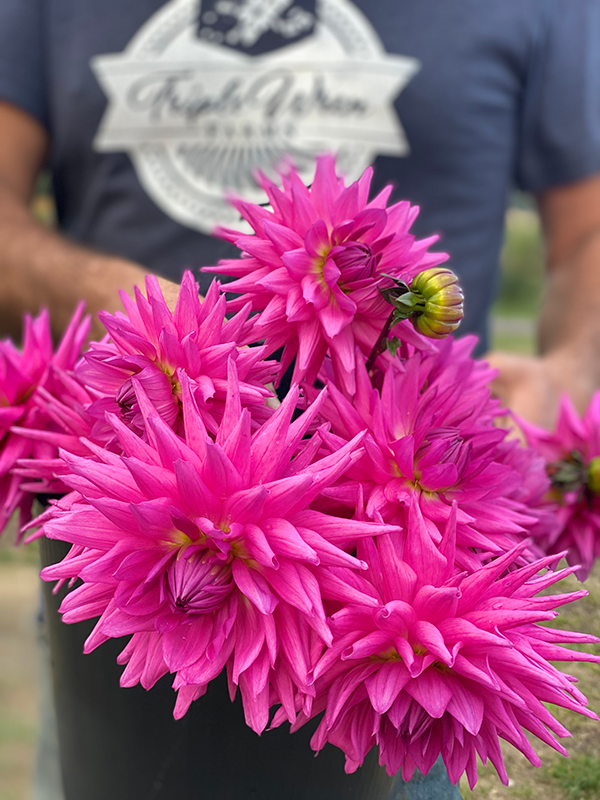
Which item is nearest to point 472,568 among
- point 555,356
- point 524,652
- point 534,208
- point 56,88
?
point 524,652

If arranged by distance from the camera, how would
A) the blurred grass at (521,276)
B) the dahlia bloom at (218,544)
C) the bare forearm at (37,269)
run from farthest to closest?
the blurred grass at (521,276) → the bare forearm at (37,269) → the dahlia bloom at (218,544)

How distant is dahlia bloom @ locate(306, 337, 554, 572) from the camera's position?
0.63 ft

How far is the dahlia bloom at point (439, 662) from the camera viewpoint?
0.17 meters

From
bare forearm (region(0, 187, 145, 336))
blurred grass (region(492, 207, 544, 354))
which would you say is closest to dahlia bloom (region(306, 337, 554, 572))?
bare forearm (region(0, 187, 145, 336))

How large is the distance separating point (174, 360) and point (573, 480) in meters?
0.19

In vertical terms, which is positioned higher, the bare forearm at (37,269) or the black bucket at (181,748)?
the black bucket at (181,748)

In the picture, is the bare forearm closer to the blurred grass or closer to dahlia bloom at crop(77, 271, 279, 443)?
dahlia bloom at crop(77, 271, 279, 443)

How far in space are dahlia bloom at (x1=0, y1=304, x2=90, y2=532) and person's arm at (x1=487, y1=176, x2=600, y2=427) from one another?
64 centimetres

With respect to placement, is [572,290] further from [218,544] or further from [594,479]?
[218,544]

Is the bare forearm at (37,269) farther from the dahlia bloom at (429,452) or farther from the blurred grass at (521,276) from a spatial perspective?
the blurred grass at (521,276)

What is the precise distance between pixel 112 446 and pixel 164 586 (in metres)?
0.04

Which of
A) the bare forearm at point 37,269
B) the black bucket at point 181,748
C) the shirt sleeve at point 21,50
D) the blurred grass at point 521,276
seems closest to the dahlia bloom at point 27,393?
the black bucket at point 181,748

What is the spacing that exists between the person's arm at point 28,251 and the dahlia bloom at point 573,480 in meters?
0.38

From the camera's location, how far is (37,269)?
2.71 ft
